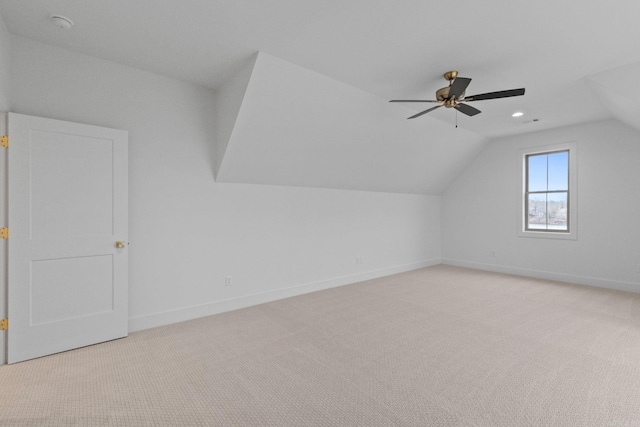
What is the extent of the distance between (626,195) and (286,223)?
5370 mm

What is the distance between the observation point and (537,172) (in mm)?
5777

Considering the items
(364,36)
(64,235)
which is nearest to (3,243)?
(64,235)

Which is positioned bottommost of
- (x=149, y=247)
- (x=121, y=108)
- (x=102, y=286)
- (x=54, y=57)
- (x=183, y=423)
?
(x=183, y=423)

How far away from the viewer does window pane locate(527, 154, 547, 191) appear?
5691 millimetres

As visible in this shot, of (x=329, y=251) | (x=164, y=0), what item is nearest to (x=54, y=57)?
(x=164, y=0)

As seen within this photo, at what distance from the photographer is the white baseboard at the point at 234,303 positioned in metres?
3.24

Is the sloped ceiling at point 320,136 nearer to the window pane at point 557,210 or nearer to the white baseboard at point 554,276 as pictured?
the window pane at point 557,210

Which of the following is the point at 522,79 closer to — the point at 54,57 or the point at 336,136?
the point at 336,136

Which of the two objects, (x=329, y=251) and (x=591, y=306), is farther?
(x=329, y=251)

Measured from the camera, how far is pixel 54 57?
8.98ft

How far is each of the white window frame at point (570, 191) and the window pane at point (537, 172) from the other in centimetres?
10

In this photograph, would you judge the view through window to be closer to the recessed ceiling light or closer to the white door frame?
the recessed ceiling light

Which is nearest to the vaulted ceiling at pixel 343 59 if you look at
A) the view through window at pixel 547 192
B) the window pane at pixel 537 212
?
the view through window at pixel 547 192

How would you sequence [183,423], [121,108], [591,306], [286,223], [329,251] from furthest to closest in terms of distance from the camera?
[329,251], [286,223], [591,306], [121,108], [183,423]
